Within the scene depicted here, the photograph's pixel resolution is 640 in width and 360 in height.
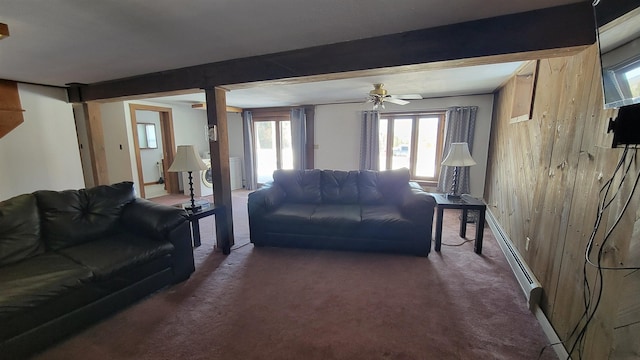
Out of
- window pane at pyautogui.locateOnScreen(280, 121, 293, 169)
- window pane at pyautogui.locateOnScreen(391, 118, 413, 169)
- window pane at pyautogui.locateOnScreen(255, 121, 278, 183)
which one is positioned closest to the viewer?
window pane at pyautogui.locateOnScreen(391, 118, 413, 169)

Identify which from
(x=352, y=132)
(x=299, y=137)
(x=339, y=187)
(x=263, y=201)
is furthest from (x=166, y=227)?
(x=352, y=132)

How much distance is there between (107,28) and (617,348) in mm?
3525

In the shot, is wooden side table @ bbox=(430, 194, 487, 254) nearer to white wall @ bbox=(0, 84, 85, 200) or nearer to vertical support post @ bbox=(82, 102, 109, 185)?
vertical support post @ bbox=(82, 102, 109, 185)

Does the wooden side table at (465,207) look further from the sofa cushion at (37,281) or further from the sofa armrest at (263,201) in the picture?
the sofa cushion at (37,281)

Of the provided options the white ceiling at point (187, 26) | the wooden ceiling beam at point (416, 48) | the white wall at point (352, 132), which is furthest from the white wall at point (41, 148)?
the white wall at point (352, 132)

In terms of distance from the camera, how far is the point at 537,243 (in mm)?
2154

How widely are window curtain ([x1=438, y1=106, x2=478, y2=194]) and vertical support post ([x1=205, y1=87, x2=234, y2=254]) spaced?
3.94 metres

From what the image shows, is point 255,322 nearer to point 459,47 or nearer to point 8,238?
point 8,238

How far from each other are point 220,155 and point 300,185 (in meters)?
1.16

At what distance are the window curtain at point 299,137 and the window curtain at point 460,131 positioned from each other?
302cm

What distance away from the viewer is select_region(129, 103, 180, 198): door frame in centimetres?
512

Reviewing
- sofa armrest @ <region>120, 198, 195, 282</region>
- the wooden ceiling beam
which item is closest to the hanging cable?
the wooden ceiling beam

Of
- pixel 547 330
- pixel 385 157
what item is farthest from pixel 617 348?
pixel 385 157

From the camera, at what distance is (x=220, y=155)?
2988 mm
